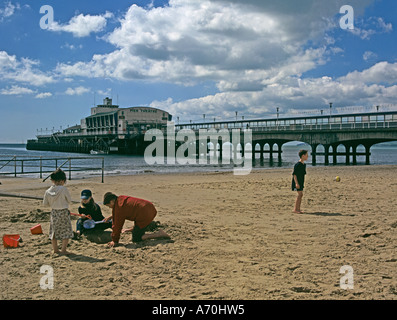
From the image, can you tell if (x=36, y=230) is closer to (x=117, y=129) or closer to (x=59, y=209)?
(x=59, y=209)

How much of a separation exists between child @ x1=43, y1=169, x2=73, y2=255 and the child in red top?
2.11 feet

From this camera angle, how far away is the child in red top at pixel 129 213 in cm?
615

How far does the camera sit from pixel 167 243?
652 cm

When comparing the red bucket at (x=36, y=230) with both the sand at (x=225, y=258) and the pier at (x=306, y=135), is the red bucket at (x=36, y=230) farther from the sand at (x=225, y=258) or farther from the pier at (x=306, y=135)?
the pier at (x=306, y=135)

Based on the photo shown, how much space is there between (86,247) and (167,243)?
4.61 ft

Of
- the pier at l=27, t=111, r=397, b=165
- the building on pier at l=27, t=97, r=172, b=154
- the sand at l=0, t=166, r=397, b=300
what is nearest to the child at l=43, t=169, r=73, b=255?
the sand at l=0, t=166, r=397, b=300

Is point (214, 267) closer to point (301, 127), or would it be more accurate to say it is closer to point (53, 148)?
point (301, 127)

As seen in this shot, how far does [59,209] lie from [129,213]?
114 centimetres

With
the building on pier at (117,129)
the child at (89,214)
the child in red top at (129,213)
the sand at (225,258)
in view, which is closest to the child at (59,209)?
the sand at (225,258)

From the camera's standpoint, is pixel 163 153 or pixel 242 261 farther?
pixel 163 153

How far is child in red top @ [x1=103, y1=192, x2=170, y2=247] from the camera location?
6.15 m

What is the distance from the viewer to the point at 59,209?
579cm

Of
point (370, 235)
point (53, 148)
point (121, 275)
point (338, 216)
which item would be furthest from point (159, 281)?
point (53, 148)
